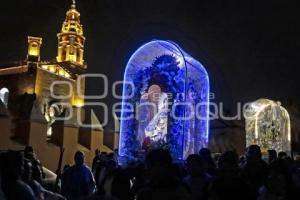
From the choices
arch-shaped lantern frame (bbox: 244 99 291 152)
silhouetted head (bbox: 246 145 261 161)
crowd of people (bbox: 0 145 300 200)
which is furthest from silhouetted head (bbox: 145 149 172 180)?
arch-shaped lantern frame (bbox: 244 99 291 152)

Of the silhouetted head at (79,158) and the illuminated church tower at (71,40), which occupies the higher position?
the illuminated church tower at (71,40)

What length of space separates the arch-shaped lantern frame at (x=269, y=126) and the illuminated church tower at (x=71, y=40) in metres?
34.1

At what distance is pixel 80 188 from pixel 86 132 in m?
25.4

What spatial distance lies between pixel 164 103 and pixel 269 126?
26.8 ft

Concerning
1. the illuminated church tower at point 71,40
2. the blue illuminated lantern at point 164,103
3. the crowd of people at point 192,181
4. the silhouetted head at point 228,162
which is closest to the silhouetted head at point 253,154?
the crowd of people at point 192,181

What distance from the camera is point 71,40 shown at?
55.1 metres

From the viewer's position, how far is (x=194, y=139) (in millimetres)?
17078

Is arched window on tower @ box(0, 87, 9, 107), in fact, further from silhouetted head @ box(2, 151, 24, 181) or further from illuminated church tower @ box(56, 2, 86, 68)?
silhouetted head @ box(2, 151, 24, 181)

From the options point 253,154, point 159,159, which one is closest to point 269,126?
point 253,154

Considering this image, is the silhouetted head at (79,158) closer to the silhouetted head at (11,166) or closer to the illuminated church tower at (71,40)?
the silhouetted head at (11,166)

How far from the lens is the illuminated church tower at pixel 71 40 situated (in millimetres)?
54250

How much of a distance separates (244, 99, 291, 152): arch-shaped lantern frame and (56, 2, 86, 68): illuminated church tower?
3408 cm

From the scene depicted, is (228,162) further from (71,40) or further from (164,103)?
(71,40)

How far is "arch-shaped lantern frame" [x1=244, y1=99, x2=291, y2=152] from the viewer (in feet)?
72.9
